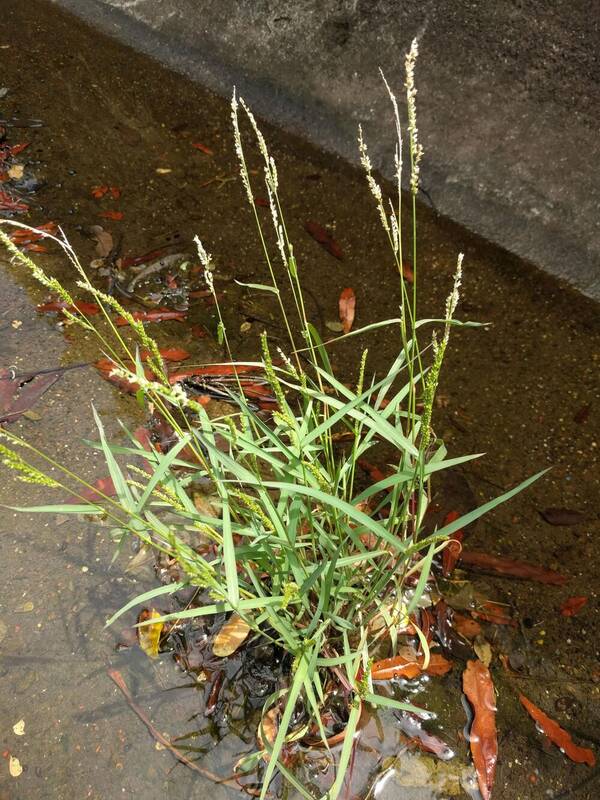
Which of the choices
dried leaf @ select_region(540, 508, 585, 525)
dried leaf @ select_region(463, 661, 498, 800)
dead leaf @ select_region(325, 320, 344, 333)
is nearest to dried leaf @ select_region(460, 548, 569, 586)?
dried leaf @ select_region(540, 508, 585, 525)

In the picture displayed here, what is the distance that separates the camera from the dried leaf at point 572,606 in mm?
1751

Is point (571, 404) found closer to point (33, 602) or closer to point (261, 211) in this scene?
point (261, 211)

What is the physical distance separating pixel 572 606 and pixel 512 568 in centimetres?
17

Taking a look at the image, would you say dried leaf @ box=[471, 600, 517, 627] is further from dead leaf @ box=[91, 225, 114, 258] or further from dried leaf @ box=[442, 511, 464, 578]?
dead leaf @ box=[91, 225, 114, 258]

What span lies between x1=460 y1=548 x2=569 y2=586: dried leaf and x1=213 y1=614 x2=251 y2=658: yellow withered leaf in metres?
0.64

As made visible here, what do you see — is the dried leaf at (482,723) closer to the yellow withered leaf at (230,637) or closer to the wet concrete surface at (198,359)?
the wet concrete surface at (198,359)

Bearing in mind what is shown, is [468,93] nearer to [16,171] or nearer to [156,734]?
[16,171]

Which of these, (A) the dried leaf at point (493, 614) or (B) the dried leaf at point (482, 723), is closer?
(B) the dried leaf at point (482, 723)

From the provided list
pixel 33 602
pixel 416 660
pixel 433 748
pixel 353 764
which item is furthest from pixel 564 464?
pixel 33 602

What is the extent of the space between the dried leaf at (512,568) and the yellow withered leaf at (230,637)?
2.08 feet

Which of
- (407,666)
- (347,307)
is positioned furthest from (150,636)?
(347,307)

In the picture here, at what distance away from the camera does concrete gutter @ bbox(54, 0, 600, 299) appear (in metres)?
2.57

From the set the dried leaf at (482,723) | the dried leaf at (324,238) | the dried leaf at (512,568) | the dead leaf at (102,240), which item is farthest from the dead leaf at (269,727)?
the dead leaf at (102,240)

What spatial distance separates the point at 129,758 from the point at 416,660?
0.65 m
